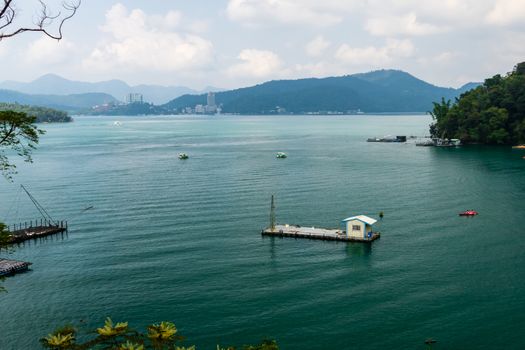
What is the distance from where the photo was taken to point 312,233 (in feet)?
231

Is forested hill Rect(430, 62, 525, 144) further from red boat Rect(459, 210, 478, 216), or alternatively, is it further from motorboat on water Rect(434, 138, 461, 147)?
red boat Rect(459, 210, 478, 216)

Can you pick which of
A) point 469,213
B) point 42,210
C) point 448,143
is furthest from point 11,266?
point 448,143

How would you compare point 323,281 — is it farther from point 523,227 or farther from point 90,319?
point 523,227

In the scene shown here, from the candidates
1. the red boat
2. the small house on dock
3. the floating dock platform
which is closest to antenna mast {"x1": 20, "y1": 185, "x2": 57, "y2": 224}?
the floating dock platform

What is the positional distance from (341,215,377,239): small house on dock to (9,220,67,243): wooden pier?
43.6m

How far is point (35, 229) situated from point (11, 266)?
18.2m

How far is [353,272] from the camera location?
5725 cm

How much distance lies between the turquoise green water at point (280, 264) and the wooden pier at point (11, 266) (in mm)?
1497

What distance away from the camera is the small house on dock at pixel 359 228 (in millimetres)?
→ 68312

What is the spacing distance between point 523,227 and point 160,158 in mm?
121632

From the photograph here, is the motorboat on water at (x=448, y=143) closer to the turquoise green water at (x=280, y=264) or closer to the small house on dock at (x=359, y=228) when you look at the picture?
the turquoise green water at (x=280, y=264)

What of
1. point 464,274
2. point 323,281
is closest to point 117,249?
point 323,281

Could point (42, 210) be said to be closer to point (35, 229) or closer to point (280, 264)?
point (35, 229)

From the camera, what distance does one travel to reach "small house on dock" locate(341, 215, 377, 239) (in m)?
68.3
